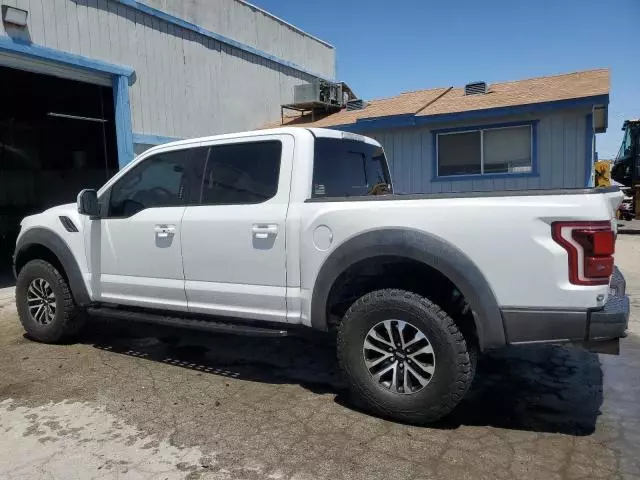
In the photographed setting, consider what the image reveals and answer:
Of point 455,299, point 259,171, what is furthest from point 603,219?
point 259,171

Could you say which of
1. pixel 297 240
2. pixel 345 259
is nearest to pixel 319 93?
pixel 297 240

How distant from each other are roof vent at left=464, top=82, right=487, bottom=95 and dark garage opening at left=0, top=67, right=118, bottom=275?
895cm

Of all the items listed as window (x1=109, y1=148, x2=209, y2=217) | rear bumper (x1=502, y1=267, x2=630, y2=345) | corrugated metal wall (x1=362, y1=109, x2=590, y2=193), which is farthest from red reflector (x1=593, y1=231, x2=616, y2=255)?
corrugated metal wall (x1=362, y1=109, x2=590, y2=193)

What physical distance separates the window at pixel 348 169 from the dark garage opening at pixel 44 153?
10187 millimetres

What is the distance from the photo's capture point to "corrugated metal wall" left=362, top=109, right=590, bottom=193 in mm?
10570

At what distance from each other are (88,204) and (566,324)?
3983 millimetres

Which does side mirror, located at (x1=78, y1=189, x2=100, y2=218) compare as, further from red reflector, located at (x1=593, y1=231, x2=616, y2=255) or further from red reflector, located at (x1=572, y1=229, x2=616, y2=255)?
red reflector, located at (x1=593, y1=231, x2=616, y2=255)

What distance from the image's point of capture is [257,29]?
13.6 m

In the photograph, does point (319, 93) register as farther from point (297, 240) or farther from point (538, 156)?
point (297, 240)

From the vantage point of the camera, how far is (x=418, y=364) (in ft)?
10.7

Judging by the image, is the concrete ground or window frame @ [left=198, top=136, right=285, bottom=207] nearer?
the concrete ground

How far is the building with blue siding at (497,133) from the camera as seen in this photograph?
10.5 meters

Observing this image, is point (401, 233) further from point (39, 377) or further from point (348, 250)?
point (39, 377)

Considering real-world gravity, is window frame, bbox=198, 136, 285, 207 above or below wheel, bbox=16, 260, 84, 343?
above
